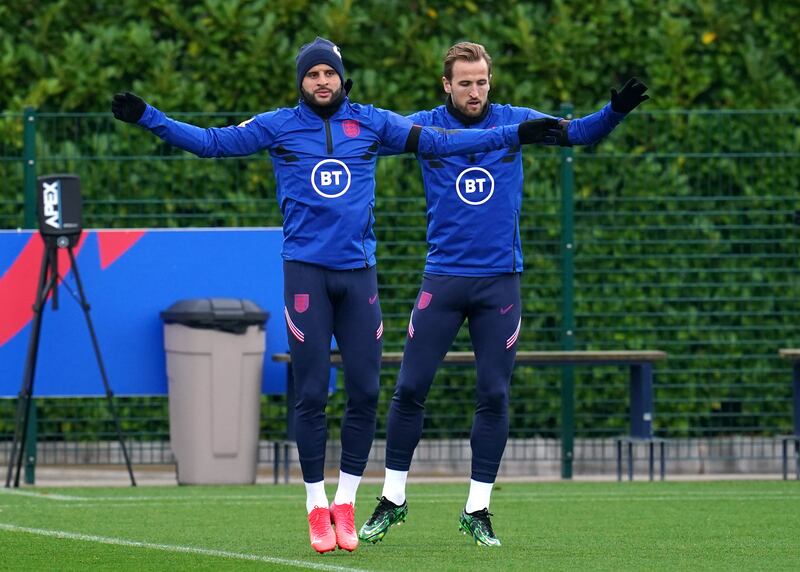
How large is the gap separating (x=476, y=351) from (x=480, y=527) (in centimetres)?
71

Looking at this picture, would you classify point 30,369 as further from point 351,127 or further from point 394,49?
point 351,127

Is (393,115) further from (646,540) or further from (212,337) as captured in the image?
(212,337)

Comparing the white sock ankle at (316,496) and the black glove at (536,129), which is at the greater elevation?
the black glove at (536,129)

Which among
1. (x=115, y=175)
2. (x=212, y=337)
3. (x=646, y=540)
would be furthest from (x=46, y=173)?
(x=646, y=540)

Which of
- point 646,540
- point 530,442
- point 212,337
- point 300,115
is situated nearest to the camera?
point 300,115

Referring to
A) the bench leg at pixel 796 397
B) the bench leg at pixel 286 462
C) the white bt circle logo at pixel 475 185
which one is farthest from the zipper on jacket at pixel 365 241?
the bench leg at pixel 796 397

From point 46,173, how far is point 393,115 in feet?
16.3

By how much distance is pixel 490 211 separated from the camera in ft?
24.7

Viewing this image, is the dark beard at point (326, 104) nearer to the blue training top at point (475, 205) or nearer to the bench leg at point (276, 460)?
the blue training top at point (475, 205)

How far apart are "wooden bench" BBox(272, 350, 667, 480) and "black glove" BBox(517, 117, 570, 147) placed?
4.33 m

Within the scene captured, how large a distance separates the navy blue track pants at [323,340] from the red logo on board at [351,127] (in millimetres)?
537

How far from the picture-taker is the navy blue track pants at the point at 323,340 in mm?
7059

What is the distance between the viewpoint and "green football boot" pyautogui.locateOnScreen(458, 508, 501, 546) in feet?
24.1

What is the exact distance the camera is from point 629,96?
6.97 meters
